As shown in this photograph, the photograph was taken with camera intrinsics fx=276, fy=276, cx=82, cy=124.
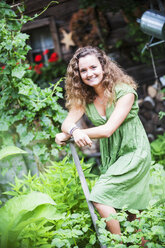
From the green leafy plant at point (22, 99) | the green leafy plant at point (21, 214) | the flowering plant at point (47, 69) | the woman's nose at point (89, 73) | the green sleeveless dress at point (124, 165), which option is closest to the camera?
the green leafy plant at point (21, 214)

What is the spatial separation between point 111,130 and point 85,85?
0.59 meters

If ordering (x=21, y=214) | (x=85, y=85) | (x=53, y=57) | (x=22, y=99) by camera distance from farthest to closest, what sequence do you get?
(x=53, y=57) → (x=22, y=99) → (x=85, y=85) → (x=21, y=214)

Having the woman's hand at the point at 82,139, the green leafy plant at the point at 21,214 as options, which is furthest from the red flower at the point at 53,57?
the green leafy plant at the point at 21,214

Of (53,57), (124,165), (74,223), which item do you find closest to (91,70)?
(124,165)

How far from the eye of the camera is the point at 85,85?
242 cm

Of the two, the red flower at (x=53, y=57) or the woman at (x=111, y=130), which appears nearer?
the woman at (x=111, y=130)

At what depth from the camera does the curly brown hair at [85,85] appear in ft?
7.36

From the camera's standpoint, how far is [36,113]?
9.34 feet

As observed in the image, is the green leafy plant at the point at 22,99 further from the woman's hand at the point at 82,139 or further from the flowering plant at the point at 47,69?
the flowering plant at the point at 47,69

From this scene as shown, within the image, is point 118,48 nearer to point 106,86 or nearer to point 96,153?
→ point 96,153

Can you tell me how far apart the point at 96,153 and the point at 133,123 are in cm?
298

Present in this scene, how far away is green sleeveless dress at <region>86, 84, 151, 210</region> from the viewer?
1.95 metres

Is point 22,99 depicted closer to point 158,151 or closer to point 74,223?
point 74,223

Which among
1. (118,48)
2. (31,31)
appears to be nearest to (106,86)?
(118,48)
